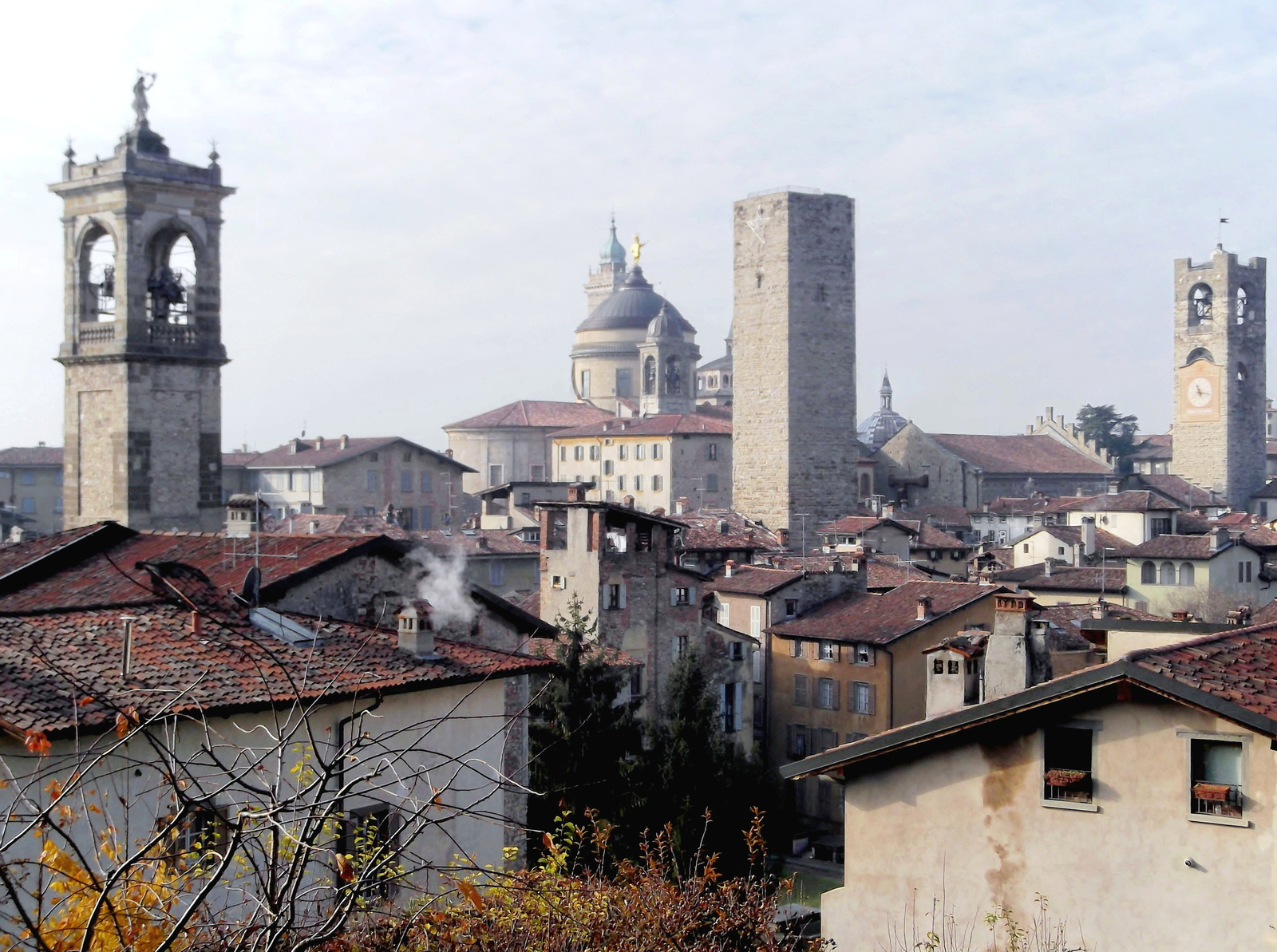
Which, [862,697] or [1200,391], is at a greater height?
Result: [1200,391]

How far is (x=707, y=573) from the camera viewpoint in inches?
1625

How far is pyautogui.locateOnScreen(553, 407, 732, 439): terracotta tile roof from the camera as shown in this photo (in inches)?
2982

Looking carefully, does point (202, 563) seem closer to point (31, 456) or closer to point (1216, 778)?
point (1216, 778)

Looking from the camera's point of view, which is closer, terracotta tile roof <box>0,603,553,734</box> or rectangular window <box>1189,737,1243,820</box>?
rectangular window <box>1189,737,1243,820</box>

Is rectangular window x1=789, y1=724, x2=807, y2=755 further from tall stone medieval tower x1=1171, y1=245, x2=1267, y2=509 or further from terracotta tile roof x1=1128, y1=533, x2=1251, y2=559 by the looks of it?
tall stone medieval tower x1=1171, y1=245, x2=1267, y2=509

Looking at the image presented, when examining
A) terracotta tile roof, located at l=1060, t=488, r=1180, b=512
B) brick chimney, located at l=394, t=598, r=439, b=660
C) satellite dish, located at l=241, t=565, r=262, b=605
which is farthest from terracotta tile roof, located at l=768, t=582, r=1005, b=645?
brick chimney, located at l=394, t=598, r=439, b=660

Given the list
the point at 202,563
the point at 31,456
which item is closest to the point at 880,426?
the point at 31,456

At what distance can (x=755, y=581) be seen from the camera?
38812 millimetres

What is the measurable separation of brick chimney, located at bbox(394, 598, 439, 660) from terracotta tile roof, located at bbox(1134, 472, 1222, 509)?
68.1 metres

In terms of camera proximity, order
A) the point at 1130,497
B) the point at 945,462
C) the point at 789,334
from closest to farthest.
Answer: the point at 1130,497
the point at 789,334
the point at 945,462

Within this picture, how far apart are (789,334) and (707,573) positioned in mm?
24207

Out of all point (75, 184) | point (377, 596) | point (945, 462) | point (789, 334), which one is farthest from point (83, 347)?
point (945, 462)

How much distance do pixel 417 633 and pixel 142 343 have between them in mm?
16060

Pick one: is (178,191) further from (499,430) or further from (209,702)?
(499,430)
